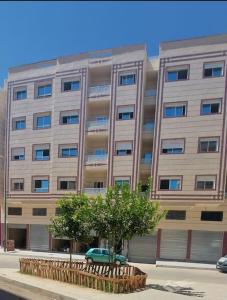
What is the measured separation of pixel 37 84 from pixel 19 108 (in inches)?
137

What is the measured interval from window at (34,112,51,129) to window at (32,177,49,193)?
5674mm

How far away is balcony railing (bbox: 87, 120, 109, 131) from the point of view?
114ft

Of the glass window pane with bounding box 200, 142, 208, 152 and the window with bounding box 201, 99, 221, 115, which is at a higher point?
the window with bounding box 201, 99, 221, 115

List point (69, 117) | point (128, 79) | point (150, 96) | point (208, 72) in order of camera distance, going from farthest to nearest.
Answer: point (69, 117) < point (128, 79) < point (150, 96) < point (208, 72)

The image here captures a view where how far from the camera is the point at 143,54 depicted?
109 feet

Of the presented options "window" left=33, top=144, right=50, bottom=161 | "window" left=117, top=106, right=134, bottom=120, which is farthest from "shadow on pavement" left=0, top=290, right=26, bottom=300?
"window" left=33, top=144, right=50, bottom=161

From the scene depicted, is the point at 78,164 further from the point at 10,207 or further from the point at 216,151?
the point at 216,151

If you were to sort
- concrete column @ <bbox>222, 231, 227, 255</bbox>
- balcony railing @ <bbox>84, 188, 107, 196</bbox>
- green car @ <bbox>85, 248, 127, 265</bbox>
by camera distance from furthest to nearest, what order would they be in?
1. balcony railing @ <bbox>84, 188, 107, 196</bbox>
2. concrete column @ <bbox>222, 231, 227, 255</bbox>
3. green car @ <bbox>85, 248, 127, 265</bbox>

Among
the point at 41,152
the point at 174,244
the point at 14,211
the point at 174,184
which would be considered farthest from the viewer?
the point at 14,211

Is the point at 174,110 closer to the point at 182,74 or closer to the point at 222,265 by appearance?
the point at 182,74

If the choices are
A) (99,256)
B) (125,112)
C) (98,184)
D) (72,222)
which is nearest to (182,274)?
(99,256)

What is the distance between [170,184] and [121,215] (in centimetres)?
1690

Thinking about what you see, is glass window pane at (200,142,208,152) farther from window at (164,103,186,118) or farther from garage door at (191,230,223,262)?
garage door at (191,230,223,262)

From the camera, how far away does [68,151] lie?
119 feet
